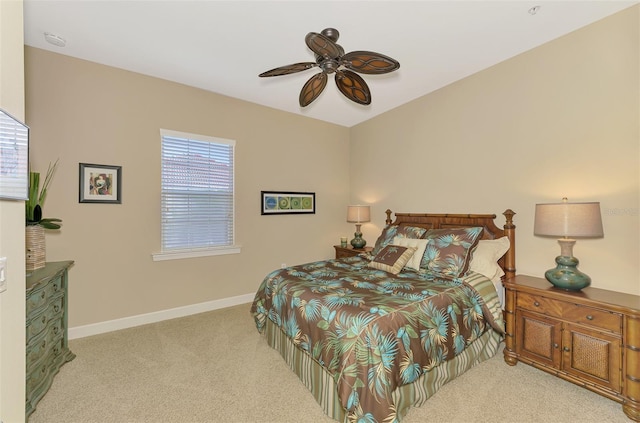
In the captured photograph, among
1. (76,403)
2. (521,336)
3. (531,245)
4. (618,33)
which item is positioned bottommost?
(76,403)

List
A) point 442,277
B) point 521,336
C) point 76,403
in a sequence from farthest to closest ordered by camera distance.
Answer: point 442,277 < point 521,336 < point 76,403

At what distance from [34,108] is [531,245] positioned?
5.12 m

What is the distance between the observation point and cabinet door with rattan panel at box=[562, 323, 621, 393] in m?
1.82

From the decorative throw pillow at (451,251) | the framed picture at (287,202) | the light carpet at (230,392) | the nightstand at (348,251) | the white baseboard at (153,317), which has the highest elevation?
the framed picture at (287,202)

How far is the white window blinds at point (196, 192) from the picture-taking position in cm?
337

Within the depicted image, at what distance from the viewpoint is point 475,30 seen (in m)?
2.39

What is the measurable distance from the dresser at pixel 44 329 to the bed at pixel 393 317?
1.62 metres

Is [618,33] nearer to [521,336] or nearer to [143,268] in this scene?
[521,336]

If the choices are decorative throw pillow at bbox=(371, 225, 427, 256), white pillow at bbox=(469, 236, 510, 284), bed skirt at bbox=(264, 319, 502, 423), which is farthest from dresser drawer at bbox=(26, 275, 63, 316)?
white pillow at bbox=(469, 236, 510, 284)

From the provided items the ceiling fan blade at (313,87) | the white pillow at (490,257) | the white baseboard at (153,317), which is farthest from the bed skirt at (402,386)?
the ceiling fan blade at (313,87)

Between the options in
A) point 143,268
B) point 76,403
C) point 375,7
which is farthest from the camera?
point 143,268

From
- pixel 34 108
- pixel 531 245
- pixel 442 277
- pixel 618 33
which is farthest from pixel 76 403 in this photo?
pixel 618 33

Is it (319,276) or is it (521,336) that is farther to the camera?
(319,276)

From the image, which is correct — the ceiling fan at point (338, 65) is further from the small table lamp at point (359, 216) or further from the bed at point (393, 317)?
the small table lamp at point (359, 216)
